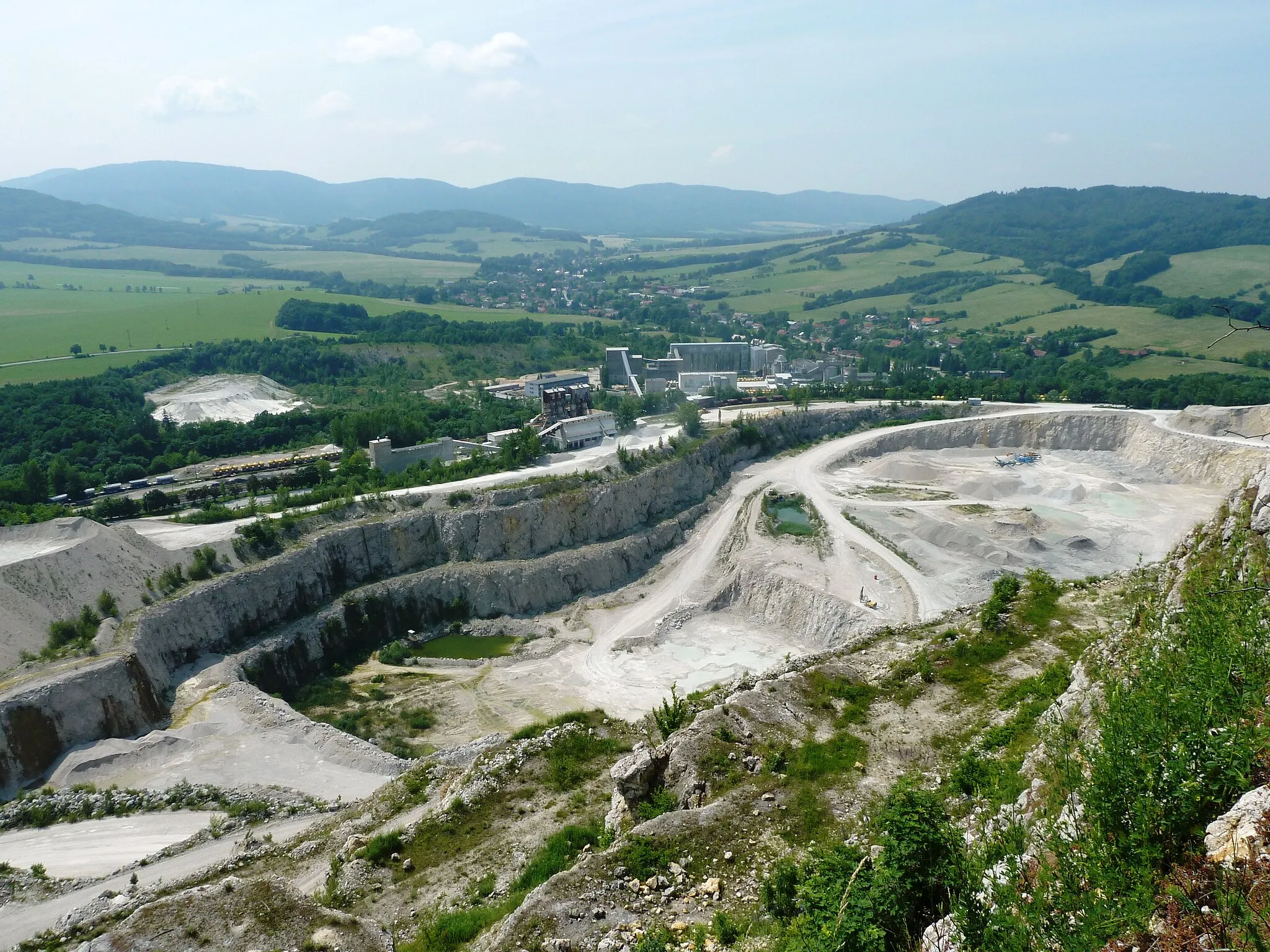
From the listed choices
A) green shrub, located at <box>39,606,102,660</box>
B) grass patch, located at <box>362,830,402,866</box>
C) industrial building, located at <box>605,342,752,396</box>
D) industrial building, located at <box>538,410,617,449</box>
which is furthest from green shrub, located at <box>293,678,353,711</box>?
industrial building, located at <box>605,342,752,396</box>

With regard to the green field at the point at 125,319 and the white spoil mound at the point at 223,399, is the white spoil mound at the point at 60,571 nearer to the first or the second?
the white spoil mound at the point at 223,399

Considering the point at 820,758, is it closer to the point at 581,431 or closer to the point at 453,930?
the point at 453,930

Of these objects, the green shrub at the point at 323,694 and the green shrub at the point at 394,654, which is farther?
the green shrub at the point at 394,654

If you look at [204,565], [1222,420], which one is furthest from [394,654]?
[1222,420]

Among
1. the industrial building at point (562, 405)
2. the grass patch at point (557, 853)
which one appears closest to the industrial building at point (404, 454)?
the industrial building at point (562, 405)

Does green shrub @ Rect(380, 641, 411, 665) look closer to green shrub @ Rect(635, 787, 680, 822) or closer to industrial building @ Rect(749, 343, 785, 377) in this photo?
green shrub @ Rect(635, 787, 680, 822)

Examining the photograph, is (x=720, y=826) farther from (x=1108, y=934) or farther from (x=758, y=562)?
(x=758, y=562)
